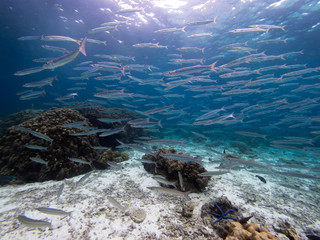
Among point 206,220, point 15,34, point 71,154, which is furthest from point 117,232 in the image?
point 15,34

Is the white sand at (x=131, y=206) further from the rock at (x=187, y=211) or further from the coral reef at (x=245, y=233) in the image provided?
the coral reef at (x=245, y=233)

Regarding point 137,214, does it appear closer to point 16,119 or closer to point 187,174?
point 187,174

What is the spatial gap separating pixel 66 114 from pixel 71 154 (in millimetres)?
2297

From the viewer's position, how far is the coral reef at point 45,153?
170 inches

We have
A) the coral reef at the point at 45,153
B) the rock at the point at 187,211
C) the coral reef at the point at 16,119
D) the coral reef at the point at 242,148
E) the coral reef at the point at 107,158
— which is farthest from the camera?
the coral reef at the point at 242,148

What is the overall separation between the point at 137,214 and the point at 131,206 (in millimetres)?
312

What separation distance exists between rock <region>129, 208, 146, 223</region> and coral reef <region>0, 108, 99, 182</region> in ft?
9.35

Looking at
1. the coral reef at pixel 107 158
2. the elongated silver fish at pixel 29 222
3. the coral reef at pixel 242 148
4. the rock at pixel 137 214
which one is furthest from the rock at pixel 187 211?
the coral reef at pixel 242 148

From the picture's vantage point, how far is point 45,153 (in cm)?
457

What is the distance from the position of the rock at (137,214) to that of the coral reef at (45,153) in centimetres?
285

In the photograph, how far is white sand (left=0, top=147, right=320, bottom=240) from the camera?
8.69 feet

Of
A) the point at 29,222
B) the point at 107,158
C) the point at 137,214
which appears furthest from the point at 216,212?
the point at 107,158

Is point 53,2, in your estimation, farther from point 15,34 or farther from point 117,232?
point 117,232

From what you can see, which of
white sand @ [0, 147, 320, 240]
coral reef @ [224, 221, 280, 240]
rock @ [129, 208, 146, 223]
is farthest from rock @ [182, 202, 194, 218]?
rock @ [129, 208, 146, 223]
